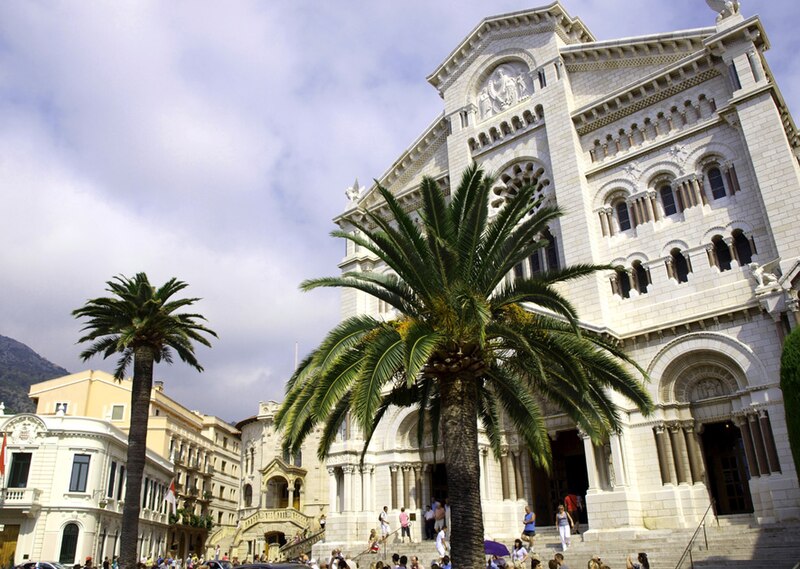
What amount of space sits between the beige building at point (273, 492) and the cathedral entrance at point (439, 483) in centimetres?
896

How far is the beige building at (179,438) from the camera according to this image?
168 ft

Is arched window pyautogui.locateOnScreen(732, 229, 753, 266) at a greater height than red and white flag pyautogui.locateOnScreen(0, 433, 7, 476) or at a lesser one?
greater

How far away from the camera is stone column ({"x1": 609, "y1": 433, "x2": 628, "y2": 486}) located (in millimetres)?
22516

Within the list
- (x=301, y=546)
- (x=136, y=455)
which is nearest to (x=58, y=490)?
(x=301, y=546)

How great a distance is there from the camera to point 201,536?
198ft

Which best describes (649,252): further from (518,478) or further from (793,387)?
(793,387)

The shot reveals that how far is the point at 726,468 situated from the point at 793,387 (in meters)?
11.6

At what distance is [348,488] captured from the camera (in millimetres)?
29453

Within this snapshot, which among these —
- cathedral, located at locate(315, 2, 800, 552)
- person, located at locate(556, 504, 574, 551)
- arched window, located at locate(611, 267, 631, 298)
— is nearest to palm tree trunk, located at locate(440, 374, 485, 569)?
cathedral, located at locate(315, 2, 800, 552)

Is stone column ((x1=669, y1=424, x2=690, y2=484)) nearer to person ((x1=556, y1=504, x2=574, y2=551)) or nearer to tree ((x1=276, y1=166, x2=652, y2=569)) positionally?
person ((x1=556, y1=504, x2=574, y2=551))

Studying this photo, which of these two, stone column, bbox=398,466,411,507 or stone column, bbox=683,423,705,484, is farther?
stone column, bbox=398,466,411,507

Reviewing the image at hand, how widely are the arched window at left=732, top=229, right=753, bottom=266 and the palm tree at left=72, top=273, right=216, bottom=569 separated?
2109 cm

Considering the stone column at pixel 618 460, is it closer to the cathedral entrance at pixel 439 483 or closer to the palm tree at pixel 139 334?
the cathedral entrance at pixel 439 483

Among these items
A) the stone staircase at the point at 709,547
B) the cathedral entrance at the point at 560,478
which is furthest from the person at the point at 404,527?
the stone staircase at the point at 709,547
